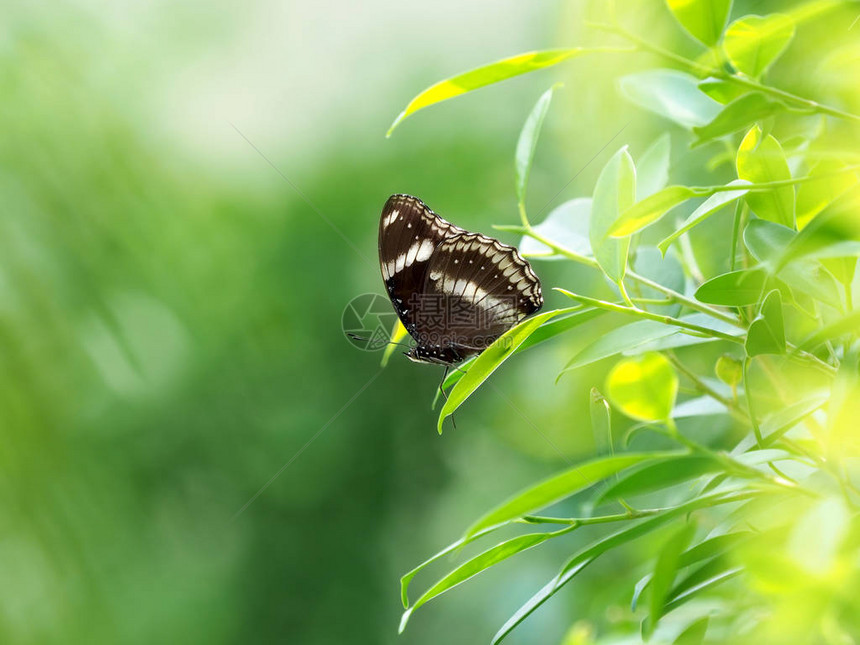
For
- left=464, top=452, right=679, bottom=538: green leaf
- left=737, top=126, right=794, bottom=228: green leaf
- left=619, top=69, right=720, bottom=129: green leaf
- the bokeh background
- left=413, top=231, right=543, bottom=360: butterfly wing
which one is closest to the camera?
left=464, top=452, right=679, bottom=538: green leaf

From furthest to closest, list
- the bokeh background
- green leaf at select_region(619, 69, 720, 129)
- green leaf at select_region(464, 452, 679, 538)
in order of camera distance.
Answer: the bokeh background → green leaf at select_region(619, 69, 720, 129) → green leaf at select_region(464, 452, 679, 538)

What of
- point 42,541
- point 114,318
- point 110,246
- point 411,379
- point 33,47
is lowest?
point 411,379

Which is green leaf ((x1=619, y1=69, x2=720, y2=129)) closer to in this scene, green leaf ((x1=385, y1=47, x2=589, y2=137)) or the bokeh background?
green leaf ((x1=385, y1=47, x2=589, y2=137))

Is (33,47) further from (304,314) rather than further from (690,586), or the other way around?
(690,586)

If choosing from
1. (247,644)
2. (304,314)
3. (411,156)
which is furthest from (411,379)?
(247,644)

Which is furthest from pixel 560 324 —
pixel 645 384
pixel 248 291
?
pixel 248 291

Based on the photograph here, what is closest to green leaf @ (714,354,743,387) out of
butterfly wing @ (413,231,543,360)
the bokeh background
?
butterfly wing @ (413,231,543,360)
